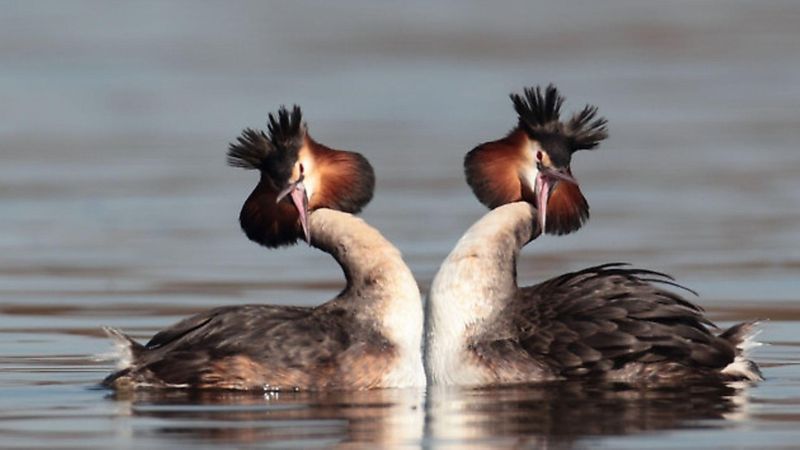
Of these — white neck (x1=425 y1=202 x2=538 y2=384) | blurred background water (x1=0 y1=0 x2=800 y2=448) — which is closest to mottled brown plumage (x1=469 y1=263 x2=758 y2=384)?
white neck (x1=425 y1=202 x2=538 y2=384)

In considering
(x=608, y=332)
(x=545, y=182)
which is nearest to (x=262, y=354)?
(x=608, y=332)

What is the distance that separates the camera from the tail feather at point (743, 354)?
12.8 meters

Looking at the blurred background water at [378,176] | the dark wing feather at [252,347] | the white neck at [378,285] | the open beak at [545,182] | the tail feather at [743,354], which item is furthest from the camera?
the open beak at [545,182]

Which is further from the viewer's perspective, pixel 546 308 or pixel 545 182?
pixel 545 182

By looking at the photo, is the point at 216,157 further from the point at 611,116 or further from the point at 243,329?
the point at 243,329

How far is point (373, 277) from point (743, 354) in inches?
78.0

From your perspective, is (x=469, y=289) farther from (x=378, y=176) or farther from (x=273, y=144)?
(x=378, y=176)

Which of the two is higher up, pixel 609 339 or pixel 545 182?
pixel 545 182

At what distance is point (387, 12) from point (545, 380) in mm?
29137

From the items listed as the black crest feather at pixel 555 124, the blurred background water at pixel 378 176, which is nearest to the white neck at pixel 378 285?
the blurred background water at pixel 378 176

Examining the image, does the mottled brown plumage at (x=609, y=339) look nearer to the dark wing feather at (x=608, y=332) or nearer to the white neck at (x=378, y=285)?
the dark wing feather at (x=608, y=332)

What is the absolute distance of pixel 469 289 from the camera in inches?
519

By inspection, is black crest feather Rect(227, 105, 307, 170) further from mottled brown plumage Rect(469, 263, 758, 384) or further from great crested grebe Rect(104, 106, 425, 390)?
mottled brown plumage Rect(469, 263, 758, 384)

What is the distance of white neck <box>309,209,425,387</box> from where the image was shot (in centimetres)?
1297
